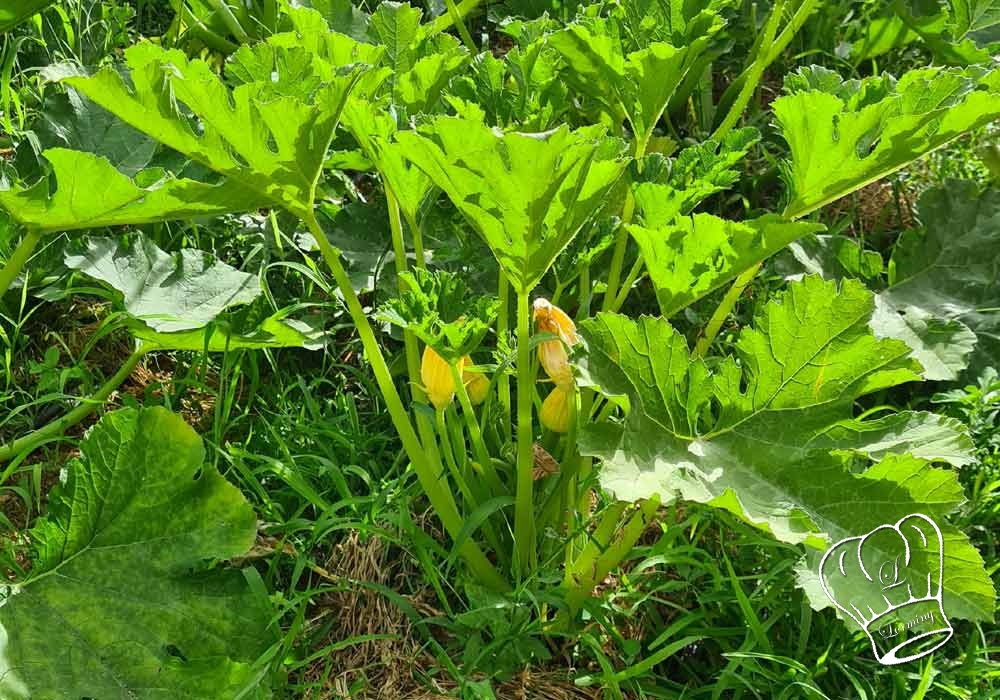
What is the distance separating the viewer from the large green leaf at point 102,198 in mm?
1625

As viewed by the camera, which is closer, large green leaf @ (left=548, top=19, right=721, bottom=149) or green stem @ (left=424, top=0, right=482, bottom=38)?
large green leaf @ (left=548, top=19, right=721, bottom=149)

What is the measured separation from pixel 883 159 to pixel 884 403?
755mm

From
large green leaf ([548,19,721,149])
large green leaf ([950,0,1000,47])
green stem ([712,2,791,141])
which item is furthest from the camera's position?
large green leaf ([950,0,1000,47])

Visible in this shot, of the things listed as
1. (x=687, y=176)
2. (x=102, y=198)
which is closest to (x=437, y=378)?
(x=687, y=176)

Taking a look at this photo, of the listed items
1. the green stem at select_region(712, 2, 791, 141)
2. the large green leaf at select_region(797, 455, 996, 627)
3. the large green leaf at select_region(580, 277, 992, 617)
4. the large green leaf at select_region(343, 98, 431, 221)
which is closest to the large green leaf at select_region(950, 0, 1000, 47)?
the green stem at select_region(712, 2, 791, 141)

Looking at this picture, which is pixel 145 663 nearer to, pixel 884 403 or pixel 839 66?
pixel 884 403

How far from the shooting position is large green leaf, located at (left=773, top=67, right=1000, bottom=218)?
1571 mm

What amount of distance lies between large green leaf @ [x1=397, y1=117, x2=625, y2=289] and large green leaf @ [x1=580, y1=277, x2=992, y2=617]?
0.45 ft

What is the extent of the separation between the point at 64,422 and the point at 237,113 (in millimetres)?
860

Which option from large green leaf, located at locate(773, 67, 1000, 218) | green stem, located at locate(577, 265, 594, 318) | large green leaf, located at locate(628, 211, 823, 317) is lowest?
green stem, located at locate(577, 265, 594, 318)

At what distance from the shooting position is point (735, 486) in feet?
5.16

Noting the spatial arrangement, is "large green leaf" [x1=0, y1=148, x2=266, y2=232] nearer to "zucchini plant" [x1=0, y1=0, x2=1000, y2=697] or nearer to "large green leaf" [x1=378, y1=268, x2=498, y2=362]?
"zucchini plant" [x1=0, y1=0, x2=1000, y2=697]

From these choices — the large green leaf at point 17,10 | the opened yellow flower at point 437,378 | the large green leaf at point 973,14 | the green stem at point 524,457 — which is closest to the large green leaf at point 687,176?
the green stem at point 524,457

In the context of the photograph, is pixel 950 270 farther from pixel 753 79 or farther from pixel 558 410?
pixel 558 410
